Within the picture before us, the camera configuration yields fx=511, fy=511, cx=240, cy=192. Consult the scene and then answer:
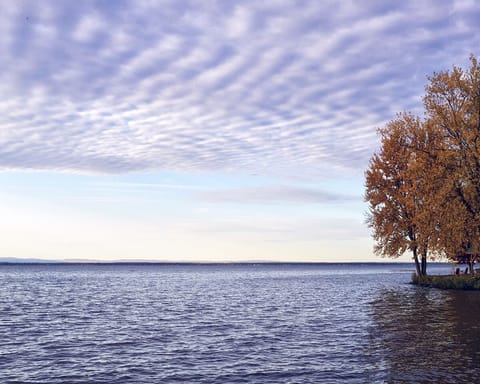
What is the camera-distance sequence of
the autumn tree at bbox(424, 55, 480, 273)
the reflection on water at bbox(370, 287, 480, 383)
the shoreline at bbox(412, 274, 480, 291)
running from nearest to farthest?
the reflection on water at bbox(370, 287, 480, 383)
the autumn tree at bbox(424, 55, 480, 273)
the shoreline at bbox(412, 274, 480, 291)

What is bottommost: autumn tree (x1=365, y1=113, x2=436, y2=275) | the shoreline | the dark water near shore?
the dark water near shore

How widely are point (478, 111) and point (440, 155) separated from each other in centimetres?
447

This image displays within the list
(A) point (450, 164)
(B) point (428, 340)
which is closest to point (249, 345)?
(B) point (428, 340)

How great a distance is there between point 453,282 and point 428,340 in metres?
31.5

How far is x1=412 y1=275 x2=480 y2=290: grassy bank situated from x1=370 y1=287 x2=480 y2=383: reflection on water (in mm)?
9528

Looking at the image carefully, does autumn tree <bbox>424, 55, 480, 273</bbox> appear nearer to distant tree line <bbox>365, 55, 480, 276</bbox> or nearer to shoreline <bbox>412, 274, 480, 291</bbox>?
distant tree line <bbox>365, 55, 480, 276</bbox>

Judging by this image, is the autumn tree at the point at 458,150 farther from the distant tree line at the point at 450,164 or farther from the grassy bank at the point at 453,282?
the grassy bank at the point at 453,282

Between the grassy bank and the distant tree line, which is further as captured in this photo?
the grassy bank

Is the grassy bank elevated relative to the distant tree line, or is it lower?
lower

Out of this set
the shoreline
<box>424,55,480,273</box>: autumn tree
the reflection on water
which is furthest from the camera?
the shoreline

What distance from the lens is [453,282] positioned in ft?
174

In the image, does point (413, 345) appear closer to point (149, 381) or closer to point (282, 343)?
point (282, 343)

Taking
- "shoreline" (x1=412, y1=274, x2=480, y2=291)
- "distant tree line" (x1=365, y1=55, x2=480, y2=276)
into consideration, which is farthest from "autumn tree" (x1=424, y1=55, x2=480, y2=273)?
"shoreline" (x1=412, y1=274, x2=480, y2=291)

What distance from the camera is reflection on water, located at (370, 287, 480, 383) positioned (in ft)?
60.0
